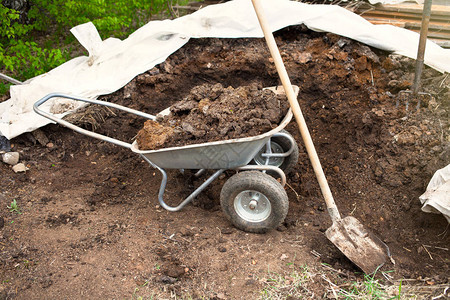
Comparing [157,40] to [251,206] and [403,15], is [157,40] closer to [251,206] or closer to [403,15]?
[251,206]

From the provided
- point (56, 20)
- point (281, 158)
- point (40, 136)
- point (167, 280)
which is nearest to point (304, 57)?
point (281, 158)

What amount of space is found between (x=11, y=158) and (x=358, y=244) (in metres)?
3.31

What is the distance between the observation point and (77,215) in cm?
352

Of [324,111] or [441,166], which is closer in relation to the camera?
[441,166]

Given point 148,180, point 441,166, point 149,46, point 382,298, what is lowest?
point 148,180

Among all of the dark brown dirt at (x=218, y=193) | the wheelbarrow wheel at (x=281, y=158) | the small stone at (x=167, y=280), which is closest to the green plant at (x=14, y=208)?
the dark brown dirt at (x=218, y=193)

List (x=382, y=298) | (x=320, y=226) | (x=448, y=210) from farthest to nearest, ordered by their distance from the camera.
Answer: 1. (x=320, y=226)
2. (x=448, y=210)
3. (x=382, y=298)

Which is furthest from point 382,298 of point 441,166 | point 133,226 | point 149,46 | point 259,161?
point 149,46

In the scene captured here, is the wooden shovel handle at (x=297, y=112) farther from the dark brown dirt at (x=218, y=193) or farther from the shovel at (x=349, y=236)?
the dark brown dirt at (x=218, y=193)

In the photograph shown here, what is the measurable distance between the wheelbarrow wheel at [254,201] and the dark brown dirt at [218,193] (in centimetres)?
12

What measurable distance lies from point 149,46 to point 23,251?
8.44 feet

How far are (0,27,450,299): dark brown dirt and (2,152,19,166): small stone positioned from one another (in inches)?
2.6

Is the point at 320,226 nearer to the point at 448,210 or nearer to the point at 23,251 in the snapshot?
the point at 448,210

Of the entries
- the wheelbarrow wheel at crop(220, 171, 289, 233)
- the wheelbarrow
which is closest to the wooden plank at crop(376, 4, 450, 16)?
the wheelbarrow
